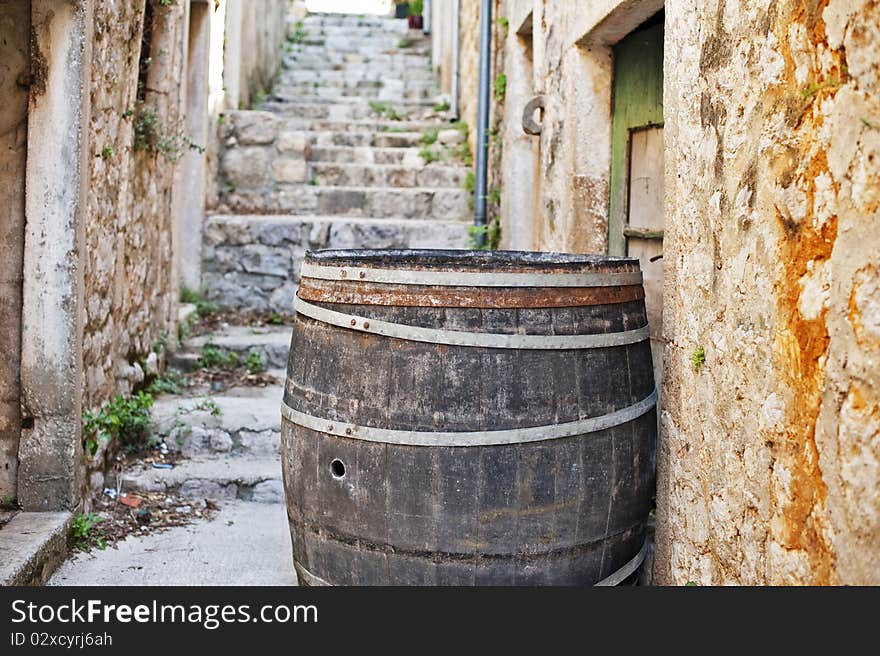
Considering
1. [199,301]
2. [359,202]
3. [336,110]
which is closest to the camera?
[199,301]

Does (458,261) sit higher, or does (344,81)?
(344,81)

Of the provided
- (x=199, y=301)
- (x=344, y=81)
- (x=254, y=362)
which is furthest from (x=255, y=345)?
(x=344, y=81)

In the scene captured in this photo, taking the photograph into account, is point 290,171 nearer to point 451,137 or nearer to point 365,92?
point 451,137

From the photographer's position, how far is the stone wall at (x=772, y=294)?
1538 mm

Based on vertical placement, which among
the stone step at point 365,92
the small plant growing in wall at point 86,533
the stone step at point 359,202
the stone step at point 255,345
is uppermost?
the stone step at point 365,92

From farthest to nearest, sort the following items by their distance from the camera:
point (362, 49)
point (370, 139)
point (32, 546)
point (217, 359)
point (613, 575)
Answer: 1. point (362, 49)
2. point (370, 139)
3. point (217, 359)
4. point (32, 546)
5. point (613, 575)

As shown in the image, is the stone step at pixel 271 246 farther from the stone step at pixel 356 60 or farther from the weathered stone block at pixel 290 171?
the stone step at pixel 356 60

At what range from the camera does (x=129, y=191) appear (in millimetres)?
4215

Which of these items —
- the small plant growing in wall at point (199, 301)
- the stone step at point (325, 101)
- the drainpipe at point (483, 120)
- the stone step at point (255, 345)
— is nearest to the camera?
the stone step at point (255, 345)

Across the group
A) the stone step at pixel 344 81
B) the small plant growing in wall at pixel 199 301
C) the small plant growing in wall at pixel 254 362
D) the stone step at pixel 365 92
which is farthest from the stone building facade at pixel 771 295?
the stone step at pixel 344 81

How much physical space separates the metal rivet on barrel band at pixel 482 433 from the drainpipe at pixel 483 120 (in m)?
4.06

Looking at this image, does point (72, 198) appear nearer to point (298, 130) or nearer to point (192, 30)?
point (192, 30)

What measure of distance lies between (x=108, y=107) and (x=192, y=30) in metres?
2.54
